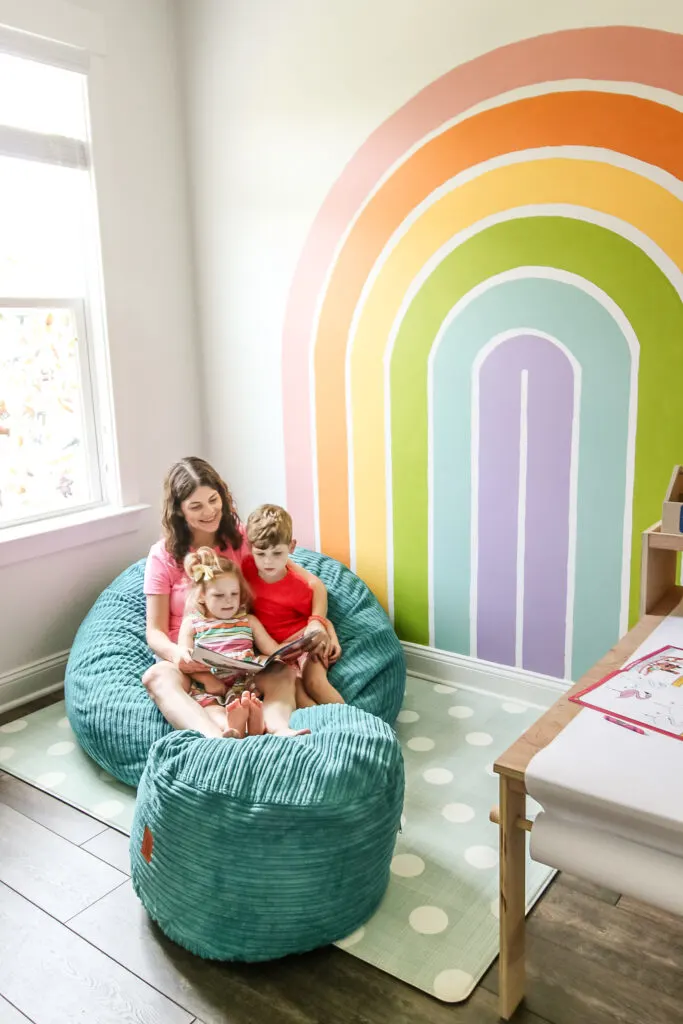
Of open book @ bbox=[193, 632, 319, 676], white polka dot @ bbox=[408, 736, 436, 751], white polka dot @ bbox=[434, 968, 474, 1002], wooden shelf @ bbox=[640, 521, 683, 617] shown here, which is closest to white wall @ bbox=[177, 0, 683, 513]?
open book @ bbox=[193, 632, 319, 676]

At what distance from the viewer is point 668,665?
1564mm

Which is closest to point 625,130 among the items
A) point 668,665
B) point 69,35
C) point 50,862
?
point 668,665

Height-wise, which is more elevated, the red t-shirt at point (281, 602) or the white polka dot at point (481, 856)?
the red t-shirt at point (281, 602)

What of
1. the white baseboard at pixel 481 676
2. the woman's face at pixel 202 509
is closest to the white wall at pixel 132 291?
the woman's face at pixel 202 509

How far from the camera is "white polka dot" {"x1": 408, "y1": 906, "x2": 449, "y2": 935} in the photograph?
70.8 inches

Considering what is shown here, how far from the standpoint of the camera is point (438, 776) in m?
2.39

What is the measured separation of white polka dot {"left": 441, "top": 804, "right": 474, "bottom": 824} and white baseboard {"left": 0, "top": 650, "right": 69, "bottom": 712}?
1.58m

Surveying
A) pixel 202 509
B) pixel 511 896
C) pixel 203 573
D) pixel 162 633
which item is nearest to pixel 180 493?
pixel 202 509

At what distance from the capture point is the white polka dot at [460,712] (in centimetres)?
276

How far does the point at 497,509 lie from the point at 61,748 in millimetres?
1576

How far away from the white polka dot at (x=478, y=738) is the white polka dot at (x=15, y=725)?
1.45 m

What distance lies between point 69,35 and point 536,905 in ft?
9.87

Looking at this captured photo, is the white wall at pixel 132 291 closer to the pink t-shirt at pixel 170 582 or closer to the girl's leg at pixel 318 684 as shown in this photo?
the pink t-shirt at pixel 170 582

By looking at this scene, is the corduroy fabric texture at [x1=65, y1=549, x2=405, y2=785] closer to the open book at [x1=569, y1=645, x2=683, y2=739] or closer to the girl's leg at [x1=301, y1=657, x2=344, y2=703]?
the girl's leg at [x1=301, y1=657, x2=344, y2=703]
